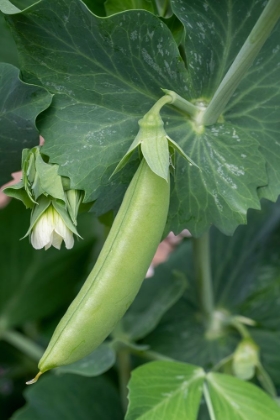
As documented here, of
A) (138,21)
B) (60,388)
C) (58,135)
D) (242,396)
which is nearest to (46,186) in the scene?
(58,135)

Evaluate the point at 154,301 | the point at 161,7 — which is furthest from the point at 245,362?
the point at 161,7

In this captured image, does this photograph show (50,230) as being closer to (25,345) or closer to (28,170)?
(28,170)

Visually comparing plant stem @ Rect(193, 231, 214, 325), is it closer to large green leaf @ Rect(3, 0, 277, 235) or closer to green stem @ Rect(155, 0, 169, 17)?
large green leaf @ Rect(3, 0, 277, 235)

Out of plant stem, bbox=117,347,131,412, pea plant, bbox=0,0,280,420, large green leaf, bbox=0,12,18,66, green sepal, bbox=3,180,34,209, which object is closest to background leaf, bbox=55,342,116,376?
pea plant, bbox=0,0,280,420

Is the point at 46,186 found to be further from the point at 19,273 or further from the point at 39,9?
the point at 19,273

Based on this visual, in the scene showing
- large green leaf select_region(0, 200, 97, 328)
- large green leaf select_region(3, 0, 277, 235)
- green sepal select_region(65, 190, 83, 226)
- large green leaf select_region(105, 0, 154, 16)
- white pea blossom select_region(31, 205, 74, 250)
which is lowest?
→ large green leaf select_region(0, 200, 97, 328)

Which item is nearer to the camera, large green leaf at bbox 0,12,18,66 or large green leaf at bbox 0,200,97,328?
large green leaf at bbox 0,12,18,66

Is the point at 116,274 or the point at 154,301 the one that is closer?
the point at 116,274
